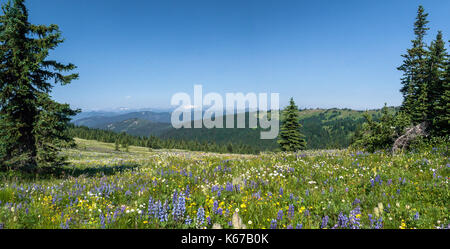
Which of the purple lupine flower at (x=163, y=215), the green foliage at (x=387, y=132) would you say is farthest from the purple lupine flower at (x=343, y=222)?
the green foliage at (x=387, y=132)

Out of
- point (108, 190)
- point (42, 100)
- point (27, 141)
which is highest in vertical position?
point (42, 100)

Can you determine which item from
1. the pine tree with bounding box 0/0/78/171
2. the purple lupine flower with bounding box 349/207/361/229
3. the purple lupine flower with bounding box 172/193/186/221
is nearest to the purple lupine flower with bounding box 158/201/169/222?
the purple lupine flower with bounding box 172/193/186/221

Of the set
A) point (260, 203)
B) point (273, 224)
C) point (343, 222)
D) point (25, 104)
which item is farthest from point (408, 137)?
point (25, 104)

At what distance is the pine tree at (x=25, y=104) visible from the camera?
8.86 meters

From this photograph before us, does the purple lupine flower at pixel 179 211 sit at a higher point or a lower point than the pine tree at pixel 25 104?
lower

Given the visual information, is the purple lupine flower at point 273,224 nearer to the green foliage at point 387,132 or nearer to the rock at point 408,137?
the rock at point 408,137

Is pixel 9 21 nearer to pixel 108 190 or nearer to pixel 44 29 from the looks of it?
pixel 44 29

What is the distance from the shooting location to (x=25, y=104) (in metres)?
9.38

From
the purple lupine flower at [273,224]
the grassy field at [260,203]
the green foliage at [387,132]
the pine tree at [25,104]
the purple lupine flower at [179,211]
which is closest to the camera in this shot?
the purple lupine flower at [273,224]

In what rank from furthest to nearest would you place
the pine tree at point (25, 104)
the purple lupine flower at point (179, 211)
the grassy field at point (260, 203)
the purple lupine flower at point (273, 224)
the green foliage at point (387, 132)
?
the green foliage at point (387, 132)
the pine tree at point (25, 104)
the purple lupine flower at point (179, 211)
the grassy field at point (260, 203)
the purple lupine flower at point (273, 224)

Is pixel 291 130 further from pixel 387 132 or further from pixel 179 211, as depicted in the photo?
pixel 179 211
